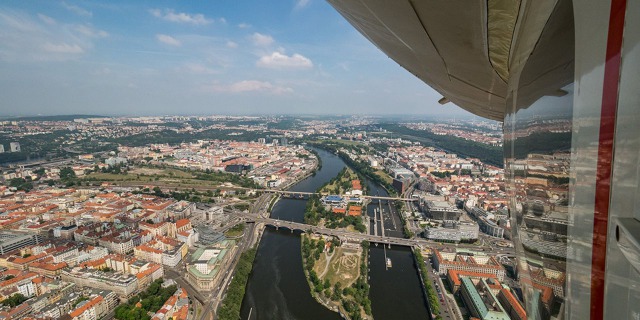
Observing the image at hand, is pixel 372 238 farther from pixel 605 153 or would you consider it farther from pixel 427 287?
→ pixel 605 153

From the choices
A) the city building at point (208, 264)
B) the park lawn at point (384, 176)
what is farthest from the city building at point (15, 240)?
the park lawn at point (384, 176)

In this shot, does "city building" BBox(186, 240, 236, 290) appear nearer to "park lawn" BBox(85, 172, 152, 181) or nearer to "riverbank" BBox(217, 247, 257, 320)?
"riverbank" BBox(217, 247, 257, 320)

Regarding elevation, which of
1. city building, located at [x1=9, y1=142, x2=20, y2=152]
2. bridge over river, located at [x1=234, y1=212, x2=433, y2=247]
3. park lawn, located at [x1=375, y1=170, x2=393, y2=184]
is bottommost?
bridge over river, located at [x1=234, y1=212, x2=433, y2=247]

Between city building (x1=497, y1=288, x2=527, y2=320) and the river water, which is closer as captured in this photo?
city building (x1=497, y1=288, x2=527, y2=320)

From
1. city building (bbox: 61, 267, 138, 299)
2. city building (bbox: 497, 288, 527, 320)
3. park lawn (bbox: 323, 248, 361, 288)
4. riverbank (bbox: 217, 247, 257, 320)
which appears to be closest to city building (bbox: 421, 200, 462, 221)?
park lawn (bbox: 323, 248, 361, 288)

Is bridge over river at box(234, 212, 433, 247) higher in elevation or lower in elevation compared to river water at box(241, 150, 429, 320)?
higher

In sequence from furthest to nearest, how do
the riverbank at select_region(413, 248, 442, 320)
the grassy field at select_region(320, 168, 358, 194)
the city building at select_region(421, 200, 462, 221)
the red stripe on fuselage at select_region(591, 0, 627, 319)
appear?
the grassy field at select_region(320, 168, 358, 194) → the city building at select_region(421, 200, 462, 221) → the riverbank at select_region(413, 248, 442, 320) → the red stripe on fuselage at select_region(591, 0, 627, 319)

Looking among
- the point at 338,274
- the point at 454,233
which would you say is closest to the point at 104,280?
the point at 338,274

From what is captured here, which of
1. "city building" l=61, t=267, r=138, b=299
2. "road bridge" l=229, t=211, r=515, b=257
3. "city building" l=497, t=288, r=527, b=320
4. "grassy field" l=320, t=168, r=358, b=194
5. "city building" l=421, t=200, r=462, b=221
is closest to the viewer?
"city building" l=497, t=288, r=527, b=320
